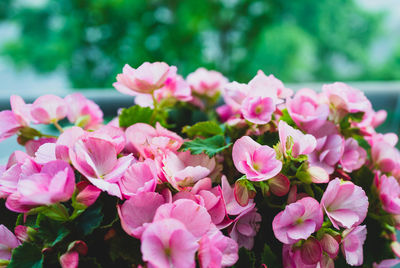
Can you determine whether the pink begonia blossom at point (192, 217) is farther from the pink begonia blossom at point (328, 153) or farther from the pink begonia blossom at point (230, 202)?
the pink begonia blossom at point (328, 153)

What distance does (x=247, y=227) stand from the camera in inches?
12.7

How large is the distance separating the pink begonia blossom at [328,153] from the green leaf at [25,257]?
268 mm

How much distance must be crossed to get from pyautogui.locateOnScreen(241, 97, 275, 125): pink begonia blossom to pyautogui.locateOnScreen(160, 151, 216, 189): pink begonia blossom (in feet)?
0.19

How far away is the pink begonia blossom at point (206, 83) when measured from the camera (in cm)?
50

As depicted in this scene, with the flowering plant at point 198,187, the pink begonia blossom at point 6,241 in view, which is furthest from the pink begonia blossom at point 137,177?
the pink begonia blossom at point 6,241

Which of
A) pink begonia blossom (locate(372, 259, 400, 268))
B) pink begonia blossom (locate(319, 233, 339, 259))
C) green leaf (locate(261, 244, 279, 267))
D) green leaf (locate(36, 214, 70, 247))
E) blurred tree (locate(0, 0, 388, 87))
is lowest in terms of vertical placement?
blurred tree (locate(0, 0, 388, 87))

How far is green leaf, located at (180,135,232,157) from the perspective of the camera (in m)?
0.34

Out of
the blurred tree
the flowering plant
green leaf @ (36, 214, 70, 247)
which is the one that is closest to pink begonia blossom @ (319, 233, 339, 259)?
the flowering plant

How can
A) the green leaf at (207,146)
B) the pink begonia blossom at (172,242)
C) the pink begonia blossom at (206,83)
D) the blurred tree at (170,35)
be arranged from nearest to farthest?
the pink begonia blossom at (172,242) → the green leaf at (207,146) → the pink begonia blossom at (206,83) → the blurred tree at (170,35)

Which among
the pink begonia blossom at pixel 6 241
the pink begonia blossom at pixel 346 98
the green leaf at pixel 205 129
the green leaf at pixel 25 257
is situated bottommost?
the pink begonia blossom at pixel 6 241

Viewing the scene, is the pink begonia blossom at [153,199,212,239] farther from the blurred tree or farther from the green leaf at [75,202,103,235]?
the blurred tree

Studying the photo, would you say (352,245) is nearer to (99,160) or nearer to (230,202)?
(230,202)

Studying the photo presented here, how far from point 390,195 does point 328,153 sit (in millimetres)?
81

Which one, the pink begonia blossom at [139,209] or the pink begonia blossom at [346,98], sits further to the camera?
the pink begonia blossom at [346,98]
